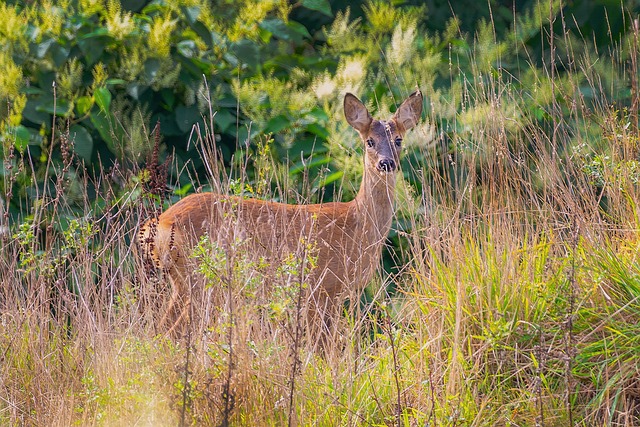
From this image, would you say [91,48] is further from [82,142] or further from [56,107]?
[82,142]

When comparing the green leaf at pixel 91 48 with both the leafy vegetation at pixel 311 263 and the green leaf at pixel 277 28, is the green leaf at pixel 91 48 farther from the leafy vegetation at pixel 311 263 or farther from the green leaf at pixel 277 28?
the green leaf at pixel 277 28

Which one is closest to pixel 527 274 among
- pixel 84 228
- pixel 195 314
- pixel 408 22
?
pixel 195 314

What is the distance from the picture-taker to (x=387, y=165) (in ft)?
20.1

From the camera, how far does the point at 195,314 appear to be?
4551mm

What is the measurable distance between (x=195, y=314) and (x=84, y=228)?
0.63 m

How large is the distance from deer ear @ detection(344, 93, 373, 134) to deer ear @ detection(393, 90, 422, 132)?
7.7 inches

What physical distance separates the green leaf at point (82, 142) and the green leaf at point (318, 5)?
1633mm

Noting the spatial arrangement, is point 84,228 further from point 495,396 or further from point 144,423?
point 495,396

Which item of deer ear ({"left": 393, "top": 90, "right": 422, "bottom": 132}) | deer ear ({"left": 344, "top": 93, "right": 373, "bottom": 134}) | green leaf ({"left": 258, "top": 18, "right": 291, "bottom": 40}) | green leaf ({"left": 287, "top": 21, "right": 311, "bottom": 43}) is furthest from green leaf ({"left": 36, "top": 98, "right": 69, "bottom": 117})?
deer ear ({"left": 393, "top": 90, "right": 422, "bottom": 132})

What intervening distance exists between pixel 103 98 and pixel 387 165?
1614mm

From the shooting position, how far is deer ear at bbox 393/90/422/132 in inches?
246

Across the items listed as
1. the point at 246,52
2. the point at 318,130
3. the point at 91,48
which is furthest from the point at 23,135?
the point at 318,130

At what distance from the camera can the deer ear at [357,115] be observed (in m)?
6.37

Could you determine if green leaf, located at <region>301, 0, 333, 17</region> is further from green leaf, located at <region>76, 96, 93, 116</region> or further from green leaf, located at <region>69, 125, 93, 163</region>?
green leaf, located at <region>69, 125, 93, 163</region>
